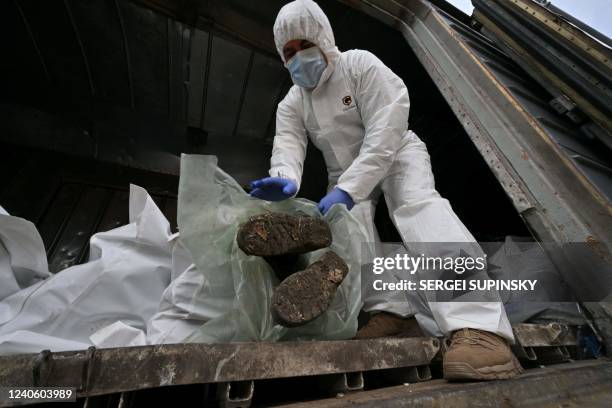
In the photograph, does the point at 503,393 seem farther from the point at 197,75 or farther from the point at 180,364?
the point at 197,75

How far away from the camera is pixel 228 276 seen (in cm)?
68

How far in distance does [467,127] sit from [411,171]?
0.52 meters

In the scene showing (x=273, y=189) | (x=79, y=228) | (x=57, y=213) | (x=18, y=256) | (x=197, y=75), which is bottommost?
(x=18, y=256)

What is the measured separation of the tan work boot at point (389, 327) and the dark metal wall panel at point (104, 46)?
2.41 meters

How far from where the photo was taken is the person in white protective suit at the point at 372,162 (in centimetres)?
69

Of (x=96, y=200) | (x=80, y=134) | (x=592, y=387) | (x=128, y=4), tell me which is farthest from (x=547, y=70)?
(x=80, y=134)

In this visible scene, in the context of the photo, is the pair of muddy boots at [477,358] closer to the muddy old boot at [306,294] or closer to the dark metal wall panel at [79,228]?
the muddy old boot at [306,294]

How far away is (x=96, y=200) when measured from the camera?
2137 millimetres

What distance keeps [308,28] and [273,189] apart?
2.34 ft

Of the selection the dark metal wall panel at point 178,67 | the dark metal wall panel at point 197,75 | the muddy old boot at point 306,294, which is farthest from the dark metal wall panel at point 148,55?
the muddy old boot at point 306,294

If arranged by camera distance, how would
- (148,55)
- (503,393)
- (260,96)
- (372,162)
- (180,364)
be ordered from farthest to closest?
(260,96), (148,55), (372,162), (503,393), (180,364)

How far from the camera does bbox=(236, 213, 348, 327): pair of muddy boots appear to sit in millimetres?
543

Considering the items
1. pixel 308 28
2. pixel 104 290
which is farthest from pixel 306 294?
pixel 308 28

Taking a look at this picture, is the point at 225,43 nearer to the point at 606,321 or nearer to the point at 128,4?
the point at 128,4
